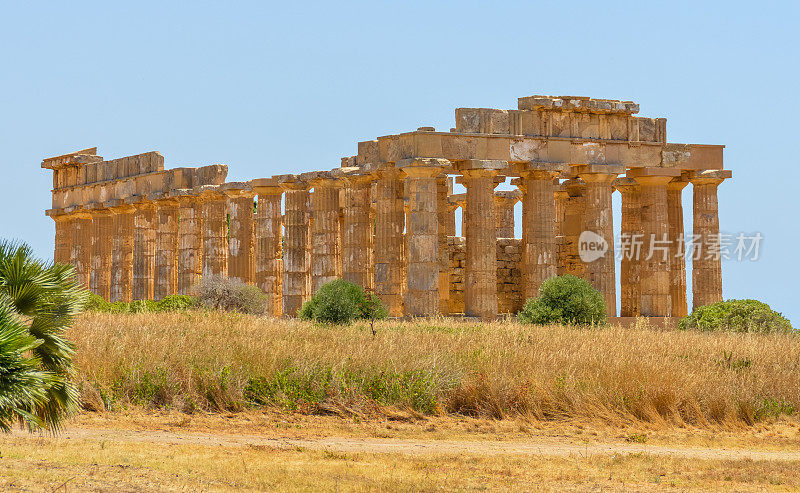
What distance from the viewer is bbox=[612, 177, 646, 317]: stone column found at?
106 feet

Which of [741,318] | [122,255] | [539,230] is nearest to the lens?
[741,318]

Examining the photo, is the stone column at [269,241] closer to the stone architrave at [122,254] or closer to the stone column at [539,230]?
the stone architrave at [122,254]

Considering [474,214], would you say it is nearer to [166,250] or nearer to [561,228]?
[561,228]

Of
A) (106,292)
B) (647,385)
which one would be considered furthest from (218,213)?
(647,385)

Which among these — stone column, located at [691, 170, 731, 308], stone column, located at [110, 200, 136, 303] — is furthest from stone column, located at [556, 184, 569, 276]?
stone column, located at [110, 200, 136, 303]

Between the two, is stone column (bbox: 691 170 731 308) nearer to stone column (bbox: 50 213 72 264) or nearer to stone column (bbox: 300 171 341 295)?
stone column (bbox: 300 171 341 295)

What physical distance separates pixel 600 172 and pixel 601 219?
142cm

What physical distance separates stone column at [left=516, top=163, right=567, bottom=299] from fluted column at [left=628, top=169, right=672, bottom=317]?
3154 millimetres

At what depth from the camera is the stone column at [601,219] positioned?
29594 millimetres

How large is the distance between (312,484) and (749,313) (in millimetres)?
16526

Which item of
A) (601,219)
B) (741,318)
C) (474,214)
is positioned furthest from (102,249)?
(741,318)

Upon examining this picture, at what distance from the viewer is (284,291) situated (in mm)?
33031

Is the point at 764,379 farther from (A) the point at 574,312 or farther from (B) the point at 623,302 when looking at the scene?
(B) the point at 623,302

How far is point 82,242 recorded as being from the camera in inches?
1695
